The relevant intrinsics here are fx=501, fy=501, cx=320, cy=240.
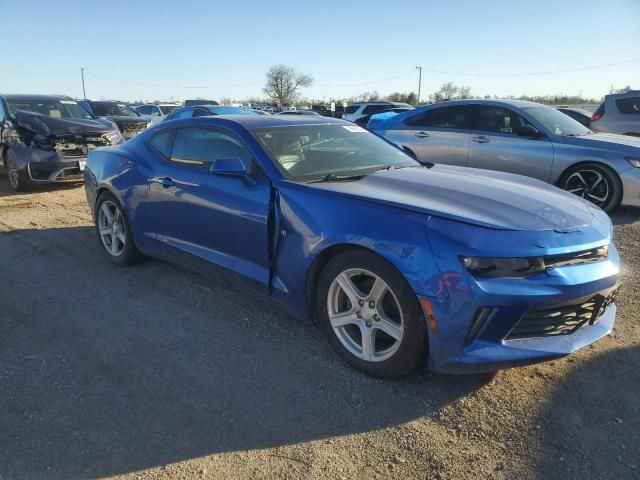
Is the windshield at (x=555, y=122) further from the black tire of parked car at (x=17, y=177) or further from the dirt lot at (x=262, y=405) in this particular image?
Answer: the black tire of parked car at (x=17, y=177)

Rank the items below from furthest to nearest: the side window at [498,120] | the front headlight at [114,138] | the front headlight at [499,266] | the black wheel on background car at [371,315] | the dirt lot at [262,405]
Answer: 1. the front headlight at [114,138]
2. the side window at [498,120]
3. the black wheel on background car at [371,315]
4. the front headlight at [499,266]
5. the dirt lot at [262,405]

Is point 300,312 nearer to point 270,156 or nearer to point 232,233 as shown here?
point 232,233

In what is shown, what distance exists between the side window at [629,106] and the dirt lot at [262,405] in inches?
333

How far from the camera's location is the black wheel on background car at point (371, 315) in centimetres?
259

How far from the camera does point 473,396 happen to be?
2.70 m

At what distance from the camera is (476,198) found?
2.92 meters

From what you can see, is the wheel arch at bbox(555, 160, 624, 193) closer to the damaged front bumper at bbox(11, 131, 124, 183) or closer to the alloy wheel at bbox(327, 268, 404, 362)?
the alloy wheel at bbox(327, 268, 404, 362)

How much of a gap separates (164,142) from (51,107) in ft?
22.1

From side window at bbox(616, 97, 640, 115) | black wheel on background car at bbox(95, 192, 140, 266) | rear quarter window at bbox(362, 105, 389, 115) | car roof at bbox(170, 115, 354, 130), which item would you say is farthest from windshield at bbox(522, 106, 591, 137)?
rear quarter window at bbox(362, 105, 389, 115)

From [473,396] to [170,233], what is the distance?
2.63 meters

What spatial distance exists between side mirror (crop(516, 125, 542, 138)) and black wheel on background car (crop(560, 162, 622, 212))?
0.66 meters

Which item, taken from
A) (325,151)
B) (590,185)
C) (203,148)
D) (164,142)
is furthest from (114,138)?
(590,185)

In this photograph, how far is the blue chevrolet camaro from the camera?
2.44 meters

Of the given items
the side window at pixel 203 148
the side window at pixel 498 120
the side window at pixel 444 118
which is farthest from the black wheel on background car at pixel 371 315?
the side window at pixel 444 118
